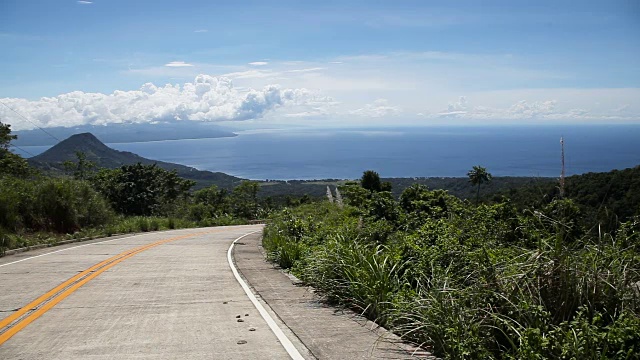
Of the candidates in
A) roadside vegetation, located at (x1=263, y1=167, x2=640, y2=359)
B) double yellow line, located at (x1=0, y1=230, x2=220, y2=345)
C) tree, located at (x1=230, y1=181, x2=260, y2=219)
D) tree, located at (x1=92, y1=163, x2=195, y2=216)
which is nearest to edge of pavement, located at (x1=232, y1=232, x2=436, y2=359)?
roadside vegetation, located at (x1=263, y1=167, x2=640, y2=359)

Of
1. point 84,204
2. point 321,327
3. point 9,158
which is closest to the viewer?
point 321,327

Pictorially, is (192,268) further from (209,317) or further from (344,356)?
(344,356)

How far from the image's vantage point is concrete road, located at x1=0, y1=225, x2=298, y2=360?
6.89m

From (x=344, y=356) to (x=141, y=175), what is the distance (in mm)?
57743

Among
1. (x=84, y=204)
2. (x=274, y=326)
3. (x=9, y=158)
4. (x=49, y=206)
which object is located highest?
(x=9, y=158)

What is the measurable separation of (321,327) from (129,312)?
3.20 meters

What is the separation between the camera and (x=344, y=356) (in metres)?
6.49

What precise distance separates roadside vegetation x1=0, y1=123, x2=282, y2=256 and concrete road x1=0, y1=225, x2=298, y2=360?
21.9ft

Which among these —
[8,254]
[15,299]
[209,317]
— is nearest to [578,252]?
[209,317]

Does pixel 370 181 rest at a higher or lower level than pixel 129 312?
lower

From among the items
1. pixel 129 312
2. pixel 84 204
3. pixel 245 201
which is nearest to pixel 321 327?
pixel 129 312

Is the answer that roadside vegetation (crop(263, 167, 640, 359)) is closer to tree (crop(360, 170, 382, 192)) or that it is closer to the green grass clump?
the green grass clump

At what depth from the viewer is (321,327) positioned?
7957mm

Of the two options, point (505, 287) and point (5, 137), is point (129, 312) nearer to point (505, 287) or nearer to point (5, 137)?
point (505, 287)
